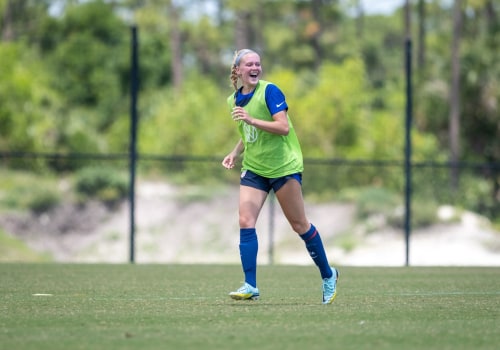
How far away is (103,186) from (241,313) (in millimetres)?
24152

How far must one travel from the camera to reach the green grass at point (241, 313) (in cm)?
639

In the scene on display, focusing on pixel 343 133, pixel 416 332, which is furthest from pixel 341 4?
pixel 416 332

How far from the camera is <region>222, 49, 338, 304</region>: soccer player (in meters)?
8.94

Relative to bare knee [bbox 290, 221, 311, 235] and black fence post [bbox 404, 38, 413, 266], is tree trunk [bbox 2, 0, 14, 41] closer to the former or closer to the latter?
black fence post [bbox 404, 38, 413, 266]

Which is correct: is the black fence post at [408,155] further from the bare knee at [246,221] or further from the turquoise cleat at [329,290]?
the bare knee at [246,221]

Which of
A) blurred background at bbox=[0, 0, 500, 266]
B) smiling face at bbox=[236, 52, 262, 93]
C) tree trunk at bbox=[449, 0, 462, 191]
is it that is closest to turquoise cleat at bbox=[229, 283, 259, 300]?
smiling face at bbox=[236, 52, 262, 93]

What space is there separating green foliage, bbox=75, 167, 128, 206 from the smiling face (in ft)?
75.2

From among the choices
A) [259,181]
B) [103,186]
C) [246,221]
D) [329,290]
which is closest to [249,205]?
[246,221]

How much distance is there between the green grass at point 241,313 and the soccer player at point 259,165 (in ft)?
1.37

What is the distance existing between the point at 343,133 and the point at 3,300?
1127 inches

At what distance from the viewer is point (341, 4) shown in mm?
55844

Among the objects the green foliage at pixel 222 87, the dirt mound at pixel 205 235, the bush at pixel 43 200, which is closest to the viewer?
the dirt mound at pixel 205 235

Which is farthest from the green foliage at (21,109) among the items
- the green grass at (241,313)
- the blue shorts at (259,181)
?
the blue shorts at (259,181)

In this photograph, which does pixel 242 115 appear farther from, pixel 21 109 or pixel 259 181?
pixel 21 109
